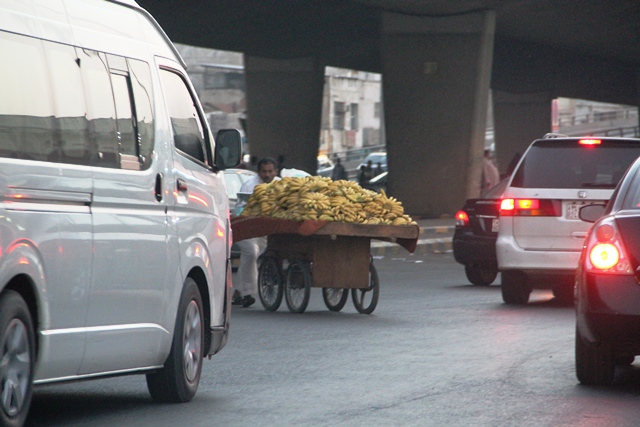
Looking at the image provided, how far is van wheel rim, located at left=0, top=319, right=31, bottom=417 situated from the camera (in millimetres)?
5652

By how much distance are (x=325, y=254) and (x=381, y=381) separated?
5.21 metres

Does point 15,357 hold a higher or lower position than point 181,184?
lower

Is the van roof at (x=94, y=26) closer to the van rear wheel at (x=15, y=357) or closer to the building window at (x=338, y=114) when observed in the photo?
the van rear wheel at (x=15, y=357)

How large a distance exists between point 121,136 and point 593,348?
3362 mm

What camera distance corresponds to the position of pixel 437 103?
3169cm

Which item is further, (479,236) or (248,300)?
(479,236)

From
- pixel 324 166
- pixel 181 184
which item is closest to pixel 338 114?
pixel 324 166

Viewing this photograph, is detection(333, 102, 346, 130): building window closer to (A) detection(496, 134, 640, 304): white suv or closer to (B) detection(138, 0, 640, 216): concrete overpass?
(B) detection(138, 0, 640, 216): concrete overpass

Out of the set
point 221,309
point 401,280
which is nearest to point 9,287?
point 221,309

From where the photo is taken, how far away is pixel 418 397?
776cm

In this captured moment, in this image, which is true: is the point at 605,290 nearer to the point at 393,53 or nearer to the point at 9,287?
the point at 9,287

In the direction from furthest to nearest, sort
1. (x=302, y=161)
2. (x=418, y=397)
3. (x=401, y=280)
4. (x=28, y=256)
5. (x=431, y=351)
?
1. (x=302, y=161)
2. (x=401, y=280)
3. (x=431, y=351)
4. (x=418, y=397)
5. (x=28, y=256)

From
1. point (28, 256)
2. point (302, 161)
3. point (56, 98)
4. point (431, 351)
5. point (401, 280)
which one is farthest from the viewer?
point (302, 161)

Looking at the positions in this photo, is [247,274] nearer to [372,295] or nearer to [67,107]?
[372,295]
